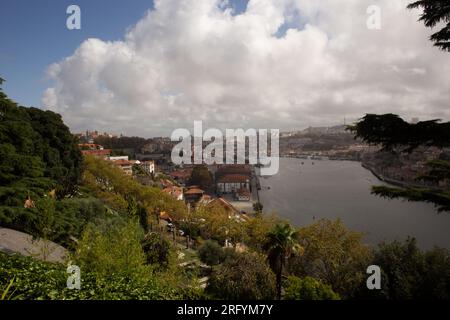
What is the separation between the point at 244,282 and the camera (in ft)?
32.1

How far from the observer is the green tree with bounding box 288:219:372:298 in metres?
10.8

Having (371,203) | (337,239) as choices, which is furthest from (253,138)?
(337,239)

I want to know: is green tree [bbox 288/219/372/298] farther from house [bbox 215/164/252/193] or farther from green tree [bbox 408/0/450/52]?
house [bbox 215/164/252/193]

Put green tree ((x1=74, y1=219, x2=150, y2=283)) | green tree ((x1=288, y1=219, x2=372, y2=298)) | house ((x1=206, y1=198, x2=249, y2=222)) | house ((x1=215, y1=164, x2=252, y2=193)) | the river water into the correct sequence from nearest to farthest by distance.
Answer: green tree ((x1=74, y1=219, x2=150, y2=283))
green tree ((x1=288, y1=219, x2=372, y2=298))
house ((x1=206, y1=198, x2=249, y2=222))
the river water
house ((x1=215, y1=164, x2=252, y2=193))

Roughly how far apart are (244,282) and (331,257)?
453 cm

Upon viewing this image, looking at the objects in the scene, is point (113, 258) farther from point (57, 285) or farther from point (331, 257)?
point (331, 257)

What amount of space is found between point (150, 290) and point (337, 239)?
35.2 ft

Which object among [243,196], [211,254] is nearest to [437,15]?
[211,254]

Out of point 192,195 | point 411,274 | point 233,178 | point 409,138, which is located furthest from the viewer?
point 233,178

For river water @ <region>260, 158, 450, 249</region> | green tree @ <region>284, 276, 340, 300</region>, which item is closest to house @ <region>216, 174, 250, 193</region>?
river water @ <region>260, 158, 450, 249</region>

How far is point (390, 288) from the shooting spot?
8.97 m

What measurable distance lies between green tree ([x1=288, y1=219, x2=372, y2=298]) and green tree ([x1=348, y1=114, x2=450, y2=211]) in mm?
7530

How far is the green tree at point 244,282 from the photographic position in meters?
9.61
